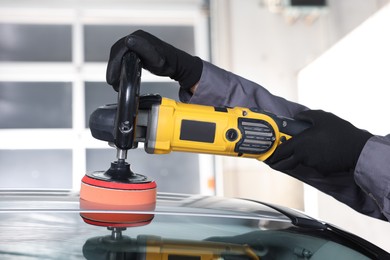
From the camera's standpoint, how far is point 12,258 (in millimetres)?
747

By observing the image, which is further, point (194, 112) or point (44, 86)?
point (44, 86)

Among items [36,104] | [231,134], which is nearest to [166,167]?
[36,104]

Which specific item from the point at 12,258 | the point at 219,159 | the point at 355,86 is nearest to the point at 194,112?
the point at 12,258

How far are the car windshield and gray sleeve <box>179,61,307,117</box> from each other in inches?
11.6

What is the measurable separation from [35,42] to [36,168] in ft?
3.41

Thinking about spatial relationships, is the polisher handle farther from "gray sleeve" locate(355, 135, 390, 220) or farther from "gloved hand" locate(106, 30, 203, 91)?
"gray sleeve" locate(355, 135, 390, 220)

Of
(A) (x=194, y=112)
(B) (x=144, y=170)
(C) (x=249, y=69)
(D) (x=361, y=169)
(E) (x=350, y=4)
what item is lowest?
(B) (x=144, y=170)

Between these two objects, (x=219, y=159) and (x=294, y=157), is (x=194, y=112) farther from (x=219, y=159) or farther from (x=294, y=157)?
(x=219, y=159)

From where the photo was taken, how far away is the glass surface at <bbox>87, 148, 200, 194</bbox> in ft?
14.6

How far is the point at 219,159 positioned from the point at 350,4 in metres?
1.71

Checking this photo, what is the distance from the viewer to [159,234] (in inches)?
32.6

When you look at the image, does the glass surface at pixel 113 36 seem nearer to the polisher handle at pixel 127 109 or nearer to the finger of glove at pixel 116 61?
the finger of glove at pixel 116 61

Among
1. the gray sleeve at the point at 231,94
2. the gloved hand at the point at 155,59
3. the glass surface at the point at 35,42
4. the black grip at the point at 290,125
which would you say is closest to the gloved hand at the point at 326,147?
the black grip at the point at 290,125

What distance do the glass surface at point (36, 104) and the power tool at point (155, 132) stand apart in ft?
11.5
